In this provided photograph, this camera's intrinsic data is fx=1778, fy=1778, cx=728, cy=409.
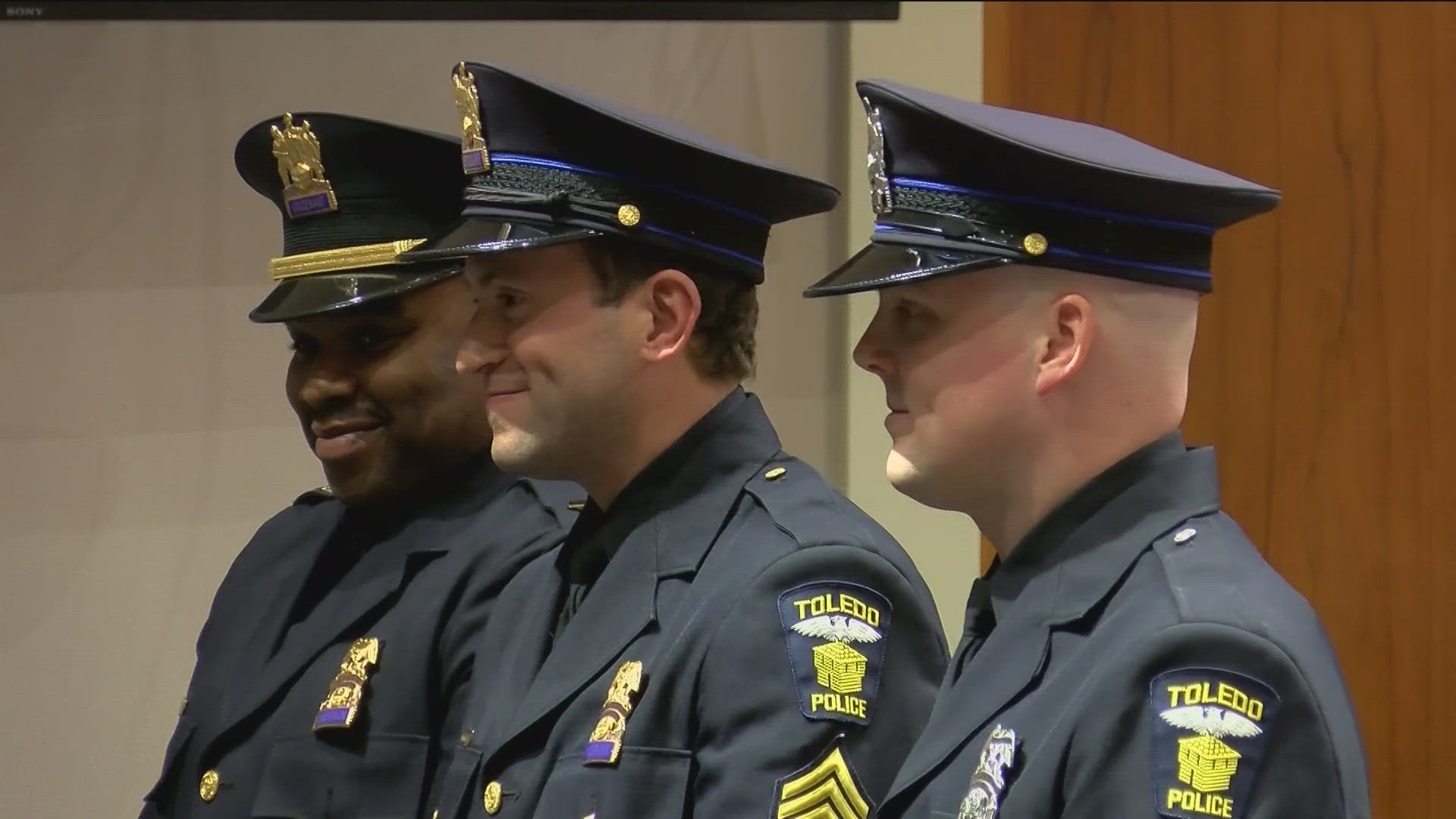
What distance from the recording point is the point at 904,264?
1.49m

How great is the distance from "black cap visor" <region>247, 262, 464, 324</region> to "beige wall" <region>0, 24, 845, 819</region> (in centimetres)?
80

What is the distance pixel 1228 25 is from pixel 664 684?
177 cm

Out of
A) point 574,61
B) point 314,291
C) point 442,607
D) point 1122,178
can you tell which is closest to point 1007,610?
point 1122,178

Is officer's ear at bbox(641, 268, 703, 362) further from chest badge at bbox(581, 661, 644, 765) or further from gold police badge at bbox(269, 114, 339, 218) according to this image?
gold police badge at bbox(269, 114, 339, 218)

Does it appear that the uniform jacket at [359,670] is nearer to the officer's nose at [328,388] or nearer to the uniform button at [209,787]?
the uniform button at [209,787]

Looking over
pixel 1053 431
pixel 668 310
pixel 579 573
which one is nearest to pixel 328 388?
pixel 579 573

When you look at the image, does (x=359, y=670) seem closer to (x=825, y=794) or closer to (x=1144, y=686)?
(x=825, y=794)

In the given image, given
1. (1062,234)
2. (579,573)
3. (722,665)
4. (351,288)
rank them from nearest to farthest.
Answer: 1. (1062,234)
2. (722,665)
3. (579,573)
4. (351,288)

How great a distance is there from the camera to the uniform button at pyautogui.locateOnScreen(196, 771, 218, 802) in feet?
7.12

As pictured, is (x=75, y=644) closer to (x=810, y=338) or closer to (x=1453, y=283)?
(x=810, y=338)

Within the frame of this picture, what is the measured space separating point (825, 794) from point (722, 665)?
15 cm

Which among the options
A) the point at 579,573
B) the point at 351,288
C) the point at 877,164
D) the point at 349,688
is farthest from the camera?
the point at 351,288

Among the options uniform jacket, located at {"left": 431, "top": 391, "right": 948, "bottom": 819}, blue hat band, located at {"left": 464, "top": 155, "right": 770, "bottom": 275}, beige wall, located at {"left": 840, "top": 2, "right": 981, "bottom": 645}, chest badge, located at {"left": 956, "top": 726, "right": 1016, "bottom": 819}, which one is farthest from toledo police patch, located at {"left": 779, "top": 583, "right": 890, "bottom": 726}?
beige wall, located at {"left": 840, "top": 2, "right": 981, "bottom": 645}

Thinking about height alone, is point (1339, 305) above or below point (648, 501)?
above
